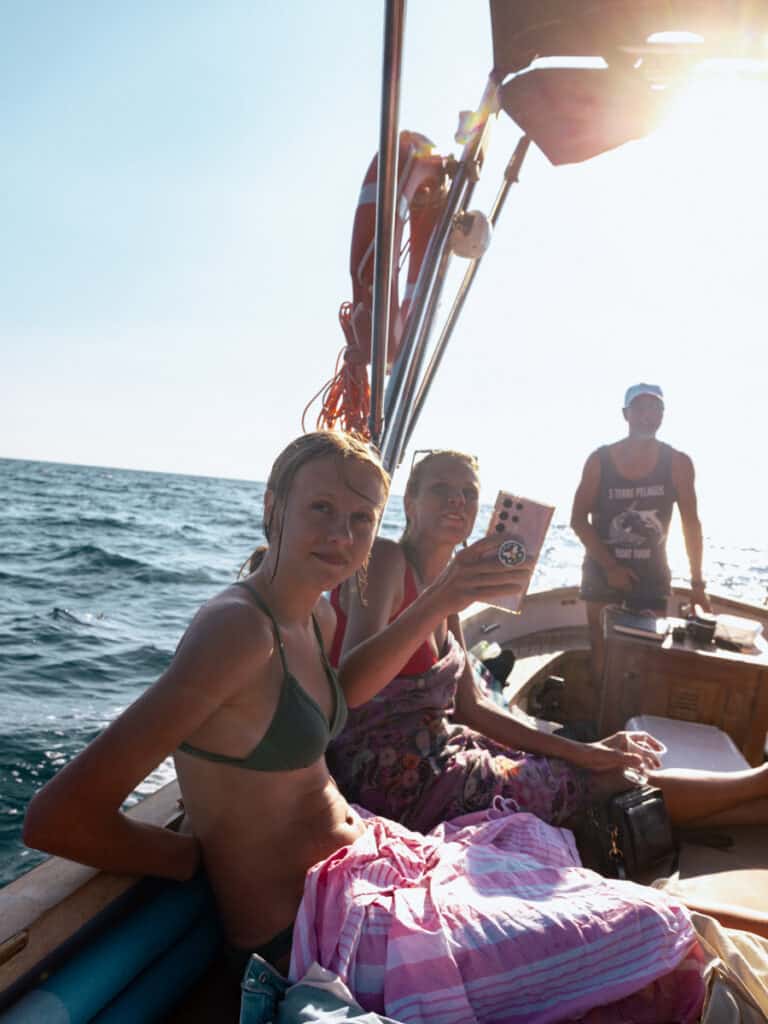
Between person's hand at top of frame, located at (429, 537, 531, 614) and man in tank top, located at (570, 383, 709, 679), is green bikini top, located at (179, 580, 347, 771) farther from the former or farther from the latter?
man in tank top, located at (570, 383, 709, 679)

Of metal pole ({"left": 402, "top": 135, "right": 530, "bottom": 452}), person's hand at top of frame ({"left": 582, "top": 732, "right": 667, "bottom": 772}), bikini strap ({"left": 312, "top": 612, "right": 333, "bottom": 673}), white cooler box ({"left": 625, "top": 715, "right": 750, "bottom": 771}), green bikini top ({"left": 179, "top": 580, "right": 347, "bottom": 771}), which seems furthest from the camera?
metal pole ({"left": 402, "top": 135, "right": 530, "bottom": 452})

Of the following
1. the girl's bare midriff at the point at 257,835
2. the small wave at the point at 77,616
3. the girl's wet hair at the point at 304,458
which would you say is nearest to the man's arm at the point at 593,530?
the girl's wet hair at the point at 304,458

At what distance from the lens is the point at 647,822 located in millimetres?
1831

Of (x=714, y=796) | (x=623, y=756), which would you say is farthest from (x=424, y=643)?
(x=714, y=796)

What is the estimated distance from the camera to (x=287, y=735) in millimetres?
1197

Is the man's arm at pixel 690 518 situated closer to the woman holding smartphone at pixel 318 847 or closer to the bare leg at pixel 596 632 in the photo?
the bare leg at pixel 596 632

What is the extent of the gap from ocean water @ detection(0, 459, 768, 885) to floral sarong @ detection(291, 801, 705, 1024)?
2.18m

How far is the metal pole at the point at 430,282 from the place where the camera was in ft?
8.41

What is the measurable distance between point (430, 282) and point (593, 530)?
1513 mm

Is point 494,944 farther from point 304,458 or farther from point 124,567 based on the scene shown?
point 124,567

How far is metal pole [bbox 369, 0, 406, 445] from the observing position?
1749mm

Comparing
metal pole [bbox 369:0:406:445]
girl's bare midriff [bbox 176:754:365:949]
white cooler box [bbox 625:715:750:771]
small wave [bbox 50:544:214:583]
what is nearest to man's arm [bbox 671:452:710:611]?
white cooler box [bbox 625:715:750:771]

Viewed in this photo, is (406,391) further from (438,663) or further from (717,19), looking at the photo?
(717,19)

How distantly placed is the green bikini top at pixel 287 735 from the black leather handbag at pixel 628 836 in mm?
976
